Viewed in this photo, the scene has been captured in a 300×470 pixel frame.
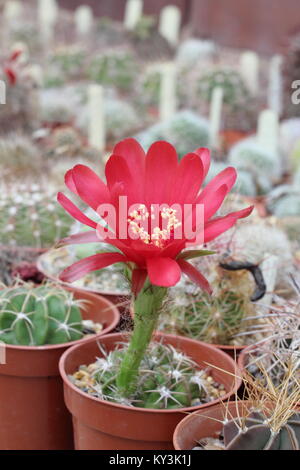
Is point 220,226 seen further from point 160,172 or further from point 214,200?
point 160,172

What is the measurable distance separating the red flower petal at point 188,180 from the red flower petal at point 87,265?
5.8 inches

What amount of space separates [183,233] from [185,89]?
4.78m

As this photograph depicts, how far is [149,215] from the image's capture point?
43.4 inches

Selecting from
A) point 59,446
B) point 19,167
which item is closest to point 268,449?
point 59,446

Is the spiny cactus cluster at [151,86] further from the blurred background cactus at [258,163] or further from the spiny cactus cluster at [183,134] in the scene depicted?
the blurred background cactus at [258,163]

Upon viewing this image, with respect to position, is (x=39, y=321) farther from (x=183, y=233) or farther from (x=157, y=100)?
(x=157, y=100)

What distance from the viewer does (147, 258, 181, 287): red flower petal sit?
37.7 inches

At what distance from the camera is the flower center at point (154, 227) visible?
1.04 m

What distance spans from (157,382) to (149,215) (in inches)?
13.9

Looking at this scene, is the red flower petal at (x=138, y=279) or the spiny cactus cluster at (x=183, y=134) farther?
the spiny cactus cluster at (x=183, y=134)

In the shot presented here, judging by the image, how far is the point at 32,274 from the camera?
1948 mm

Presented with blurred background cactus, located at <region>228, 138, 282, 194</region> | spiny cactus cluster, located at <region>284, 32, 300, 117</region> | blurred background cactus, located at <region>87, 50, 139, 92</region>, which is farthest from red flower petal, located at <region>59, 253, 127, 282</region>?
blurred background cactus, located at <region>87, 50, 139, 92</region>

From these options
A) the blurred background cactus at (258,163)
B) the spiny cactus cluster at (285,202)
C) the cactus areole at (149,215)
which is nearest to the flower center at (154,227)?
the cactus areole at (149,215)

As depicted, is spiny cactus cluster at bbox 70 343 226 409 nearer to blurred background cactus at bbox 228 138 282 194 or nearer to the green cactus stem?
the green cactus stem
